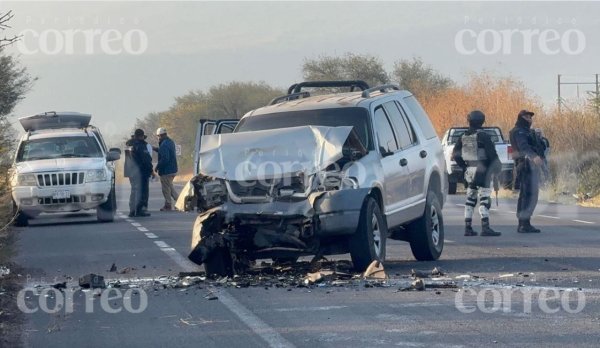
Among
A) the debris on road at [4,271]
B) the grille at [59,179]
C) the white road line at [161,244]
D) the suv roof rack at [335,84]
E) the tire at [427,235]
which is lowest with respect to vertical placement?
the white road line at [161,244]

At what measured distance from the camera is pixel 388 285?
12477 mm

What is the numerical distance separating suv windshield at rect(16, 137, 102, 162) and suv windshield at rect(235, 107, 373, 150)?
11707 millimetres

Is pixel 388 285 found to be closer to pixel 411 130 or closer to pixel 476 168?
pixel 411 130

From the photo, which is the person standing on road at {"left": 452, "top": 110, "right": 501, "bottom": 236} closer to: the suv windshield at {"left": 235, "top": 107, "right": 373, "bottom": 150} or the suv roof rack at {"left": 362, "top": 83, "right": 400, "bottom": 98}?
the suv roof rack at {"left": 362, "top": 83, "right": 400, "bottom": 98}

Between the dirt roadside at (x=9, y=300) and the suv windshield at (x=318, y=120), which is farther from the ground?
the suv windshield at (x=318, y=120)

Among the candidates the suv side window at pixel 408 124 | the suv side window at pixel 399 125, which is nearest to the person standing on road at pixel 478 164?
the suv side window at pixel 408 124

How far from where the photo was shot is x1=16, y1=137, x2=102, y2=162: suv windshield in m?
26.0

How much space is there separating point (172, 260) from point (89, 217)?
1238cm

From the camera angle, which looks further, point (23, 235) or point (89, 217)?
point (89, 217)

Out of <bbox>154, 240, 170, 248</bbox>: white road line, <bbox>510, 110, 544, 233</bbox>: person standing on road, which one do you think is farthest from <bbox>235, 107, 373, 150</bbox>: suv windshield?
<bbox>510, 110, 544, 233</bbox>: person standing on road

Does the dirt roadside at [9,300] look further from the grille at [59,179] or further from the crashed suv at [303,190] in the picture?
the grille at [59,179]

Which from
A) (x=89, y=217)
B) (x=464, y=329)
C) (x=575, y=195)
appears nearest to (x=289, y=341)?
(x=464, y=329)

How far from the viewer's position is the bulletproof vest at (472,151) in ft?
62.0

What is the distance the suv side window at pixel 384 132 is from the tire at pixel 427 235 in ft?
3.50
